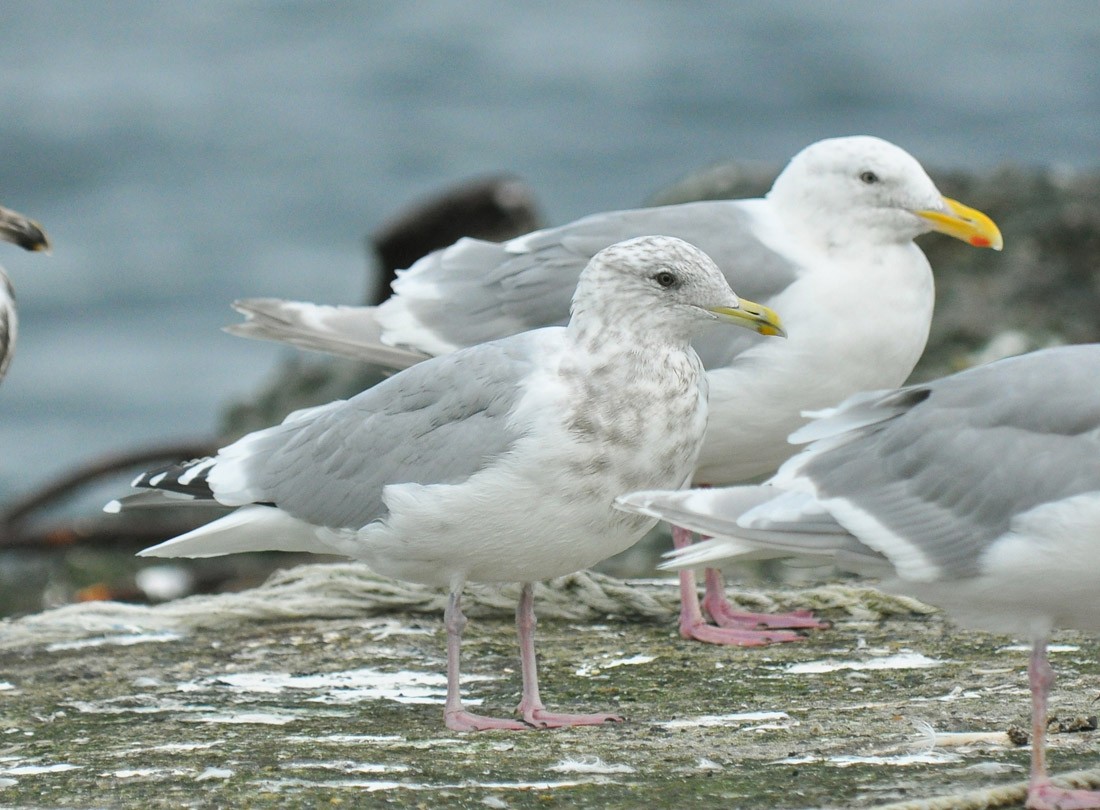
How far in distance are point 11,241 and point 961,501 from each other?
132 inches

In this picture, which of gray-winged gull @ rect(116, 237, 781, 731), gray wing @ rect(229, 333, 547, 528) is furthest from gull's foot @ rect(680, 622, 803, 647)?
gray wing @ rect(229, 333, 547, 528)

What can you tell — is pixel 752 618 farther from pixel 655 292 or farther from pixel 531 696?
pixel 655 292

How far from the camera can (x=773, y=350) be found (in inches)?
205

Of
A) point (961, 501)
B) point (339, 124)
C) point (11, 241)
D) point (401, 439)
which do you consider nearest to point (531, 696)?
point (401, 439)

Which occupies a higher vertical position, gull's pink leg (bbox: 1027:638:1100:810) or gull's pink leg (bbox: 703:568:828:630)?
gull's pink leg (bbox: 703:568:828:630)

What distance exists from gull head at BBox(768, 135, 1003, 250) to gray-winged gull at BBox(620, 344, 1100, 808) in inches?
66.6

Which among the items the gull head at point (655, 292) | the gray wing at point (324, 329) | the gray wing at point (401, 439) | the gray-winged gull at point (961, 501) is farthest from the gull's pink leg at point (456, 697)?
the gray wing at point (324, 329)

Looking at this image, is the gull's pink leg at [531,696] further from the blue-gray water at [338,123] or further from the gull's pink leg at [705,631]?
the blue-gray water at [338,123]

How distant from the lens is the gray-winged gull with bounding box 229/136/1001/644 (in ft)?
17.1

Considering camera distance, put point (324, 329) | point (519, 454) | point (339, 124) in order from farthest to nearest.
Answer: point (339, 124) → point (324, 329) → point (519, 454)

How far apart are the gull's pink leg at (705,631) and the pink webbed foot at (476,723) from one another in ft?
3.49

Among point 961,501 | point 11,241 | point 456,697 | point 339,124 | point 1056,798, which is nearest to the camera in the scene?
point 1056,798

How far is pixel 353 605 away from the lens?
5.05 metres

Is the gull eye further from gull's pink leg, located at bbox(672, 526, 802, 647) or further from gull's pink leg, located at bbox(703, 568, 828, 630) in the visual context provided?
gull's pink leg, located at bbox(703, 568, 828, 630)
